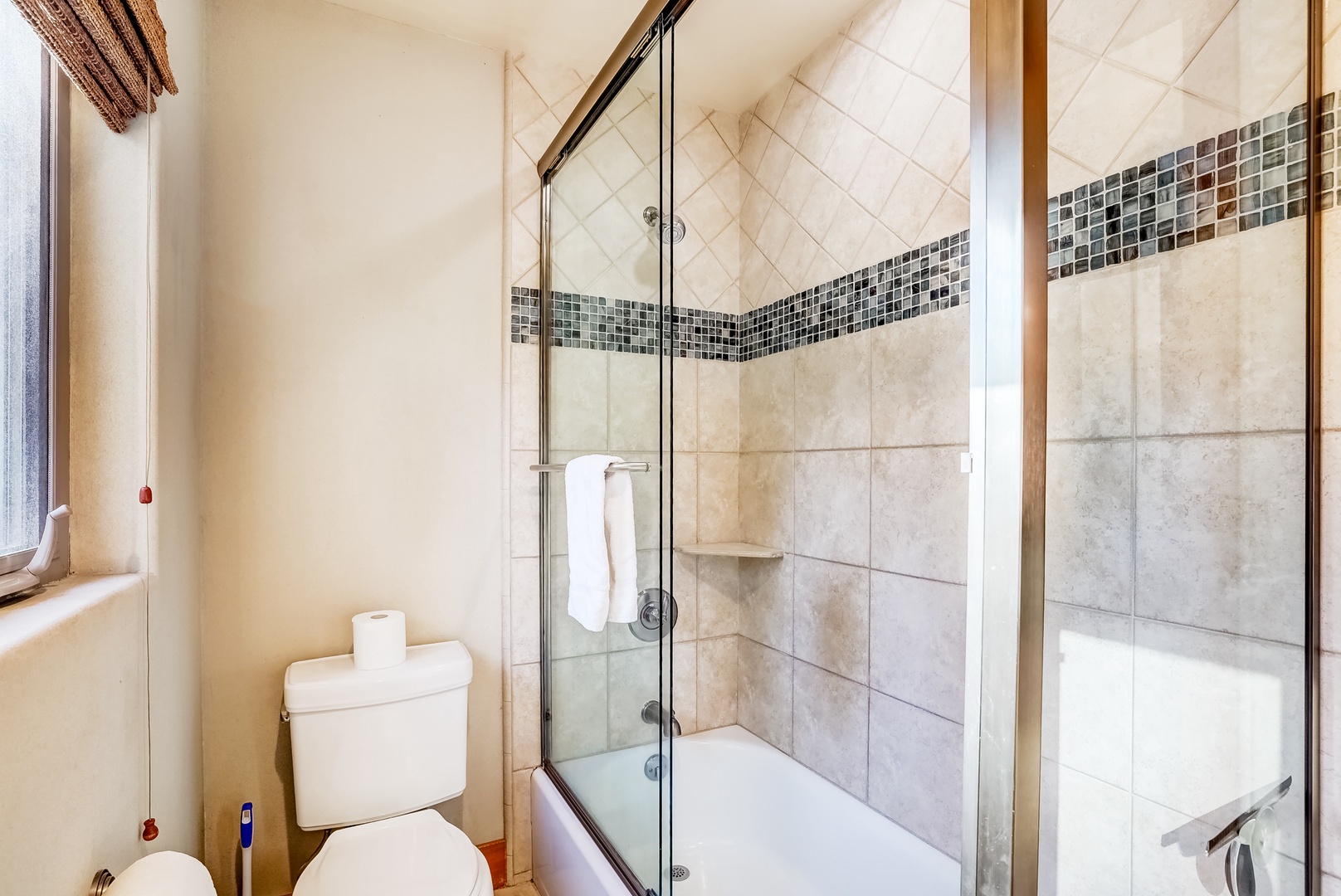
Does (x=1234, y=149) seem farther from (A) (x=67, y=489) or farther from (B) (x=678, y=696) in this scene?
(B) (x=678, y=696)

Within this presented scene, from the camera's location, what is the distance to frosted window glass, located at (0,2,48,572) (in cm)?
91

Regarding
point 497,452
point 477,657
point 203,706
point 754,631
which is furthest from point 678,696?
point 203,706

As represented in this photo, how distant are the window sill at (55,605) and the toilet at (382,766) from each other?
0.56 m

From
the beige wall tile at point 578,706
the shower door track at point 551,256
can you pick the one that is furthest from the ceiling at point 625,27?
the beige wall tile at point 578,706

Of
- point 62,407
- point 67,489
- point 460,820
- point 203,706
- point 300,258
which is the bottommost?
point 460,820

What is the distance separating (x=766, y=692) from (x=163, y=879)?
5.15 feet

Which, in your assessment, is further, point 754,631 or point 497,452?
point 754,631

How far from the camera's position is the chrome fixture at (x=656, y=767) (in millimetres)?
1184

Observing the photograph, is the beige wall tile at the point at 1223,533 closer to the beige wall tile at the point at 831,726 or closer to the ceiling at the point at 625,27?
the beige wall tile at the point at 831,726

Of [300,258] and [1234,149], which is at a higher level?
[300,258]

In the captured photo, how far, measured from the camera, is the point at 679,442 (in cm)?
212

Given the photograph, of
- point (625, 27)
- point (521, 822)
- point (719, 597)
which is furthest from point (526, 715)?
point (625, 27)

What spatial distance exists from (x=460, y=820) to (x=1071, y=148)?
210 cm

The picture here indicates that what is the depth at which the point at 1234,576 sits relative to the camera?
67 centimetres
